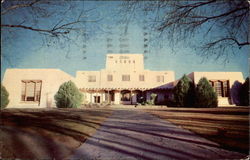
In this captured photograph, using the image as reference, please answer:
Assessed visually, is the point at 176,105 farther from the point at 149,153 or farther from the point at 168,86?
the point at 149,153

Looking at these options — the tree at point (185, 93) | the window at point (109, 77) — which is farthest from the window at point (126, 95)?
the tree at point (185, 93)

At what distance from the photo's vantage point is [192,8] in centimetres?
281

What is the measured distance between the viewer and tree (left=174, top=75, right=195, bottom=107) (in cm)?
1606

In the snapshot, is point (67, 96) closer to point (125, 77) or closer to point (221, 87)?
point (125, 77)

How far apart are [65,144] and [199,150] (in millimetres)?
2620

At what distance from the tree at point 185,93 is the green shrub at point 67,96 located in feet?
43.9

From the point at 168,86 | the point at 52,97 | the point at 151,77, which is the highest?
the point at 151,77

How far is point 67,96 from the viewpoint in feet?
43.1

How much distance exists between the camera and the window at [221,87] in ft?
56.6

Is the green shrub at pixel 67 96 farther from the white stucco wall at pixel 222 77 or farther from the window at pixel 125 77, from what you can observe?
the white stucco wall at pixel 222 77

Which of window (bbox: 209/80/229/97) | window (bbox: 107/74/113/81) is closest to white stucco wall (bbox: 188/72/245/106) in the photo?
window (bbox: 209/80/229/97)

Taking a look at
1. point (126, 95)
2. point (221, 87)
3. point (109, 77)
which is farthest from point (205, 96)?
point (109, 77)

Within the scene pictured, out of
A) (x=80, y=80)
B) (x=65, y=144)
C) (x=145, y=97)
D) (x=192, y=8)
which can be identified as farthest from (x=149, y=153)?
(x=80, y=80)

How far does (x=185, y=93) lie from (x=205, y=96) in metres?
2.29
